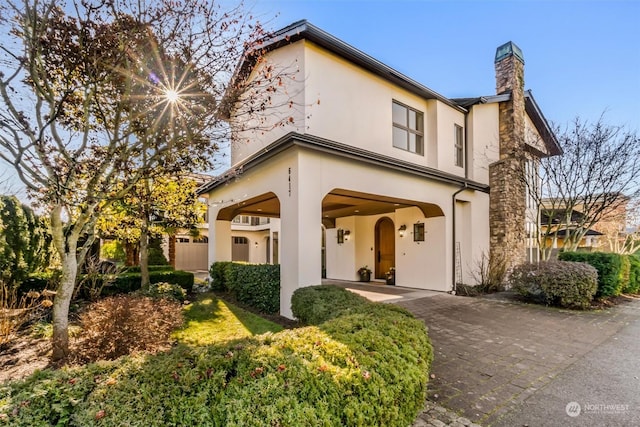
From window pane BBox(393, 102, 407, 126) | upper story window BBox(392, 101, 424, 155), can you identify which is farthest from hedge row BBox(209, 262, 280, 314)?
window pane BBox(393, 102, 407, 126)

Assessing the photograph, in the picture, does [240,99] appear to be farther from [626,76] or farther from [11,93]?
[626,76]

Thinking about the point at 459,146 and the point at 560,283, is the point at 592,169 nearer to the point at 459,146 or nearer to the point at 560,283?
the point at 459,146

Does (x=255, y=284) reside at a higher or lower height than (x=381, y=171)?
lower

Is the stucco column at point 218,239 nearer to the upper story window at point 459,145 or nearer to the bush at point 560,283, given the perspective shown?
the upper story window at point 459,145

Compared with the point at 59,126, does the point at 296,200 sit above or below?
below

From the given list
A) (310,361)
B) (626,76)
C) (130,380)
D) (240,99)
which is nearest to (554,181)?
(626,76)

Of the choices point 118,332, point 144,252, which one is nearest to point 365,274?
point 144,252

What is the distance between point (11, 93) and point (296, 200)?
4572 millimetres

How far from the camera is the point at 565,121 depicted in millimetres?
10633

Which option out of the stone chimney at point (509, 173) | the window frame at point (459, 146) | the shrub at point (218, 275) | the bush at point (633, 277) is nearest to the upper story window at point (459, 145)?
the window frame at point (459, 146)

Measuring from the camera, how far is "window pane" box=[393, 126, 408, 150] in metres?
9.61

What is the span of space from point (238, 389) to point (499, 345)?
193 inches

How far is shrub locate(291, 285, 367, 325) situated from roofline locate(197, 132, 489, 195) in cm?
303

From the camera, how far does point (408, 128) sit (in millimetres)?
9945
